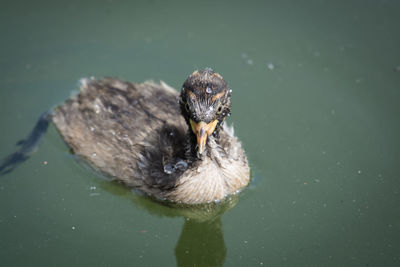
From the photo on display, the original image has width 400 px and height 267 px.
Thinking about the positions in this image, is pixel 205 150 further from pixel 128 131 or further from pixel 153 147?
pixel 128 131

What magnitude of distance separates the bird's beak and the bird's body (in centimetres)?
A: 8

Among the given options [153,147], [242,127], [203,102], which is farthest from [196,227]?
[242,127]

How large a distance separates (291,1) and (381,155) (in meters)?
3.78

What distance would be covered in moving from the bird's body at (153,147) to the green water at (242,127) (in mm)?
254

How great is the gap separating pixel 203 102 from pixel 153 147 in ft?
3.28

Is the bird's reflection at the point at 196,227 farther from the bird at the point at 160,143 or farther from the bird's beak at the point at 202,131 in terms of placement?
the bird's beak at the point at 202,131

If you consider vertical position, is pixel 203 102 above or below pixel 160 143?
above

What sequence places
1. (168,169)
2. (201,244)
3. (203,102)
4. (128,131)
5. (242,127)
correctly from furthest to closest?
(242,127) → (128,131) → (168,169) → (201,244) → (203,102)

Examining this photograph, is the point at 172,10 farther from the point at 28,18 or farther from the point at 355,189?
the point at 355,189

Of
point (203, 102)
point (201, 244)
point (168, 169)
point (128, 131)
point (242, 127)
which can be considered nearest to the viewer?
point (203, 102)

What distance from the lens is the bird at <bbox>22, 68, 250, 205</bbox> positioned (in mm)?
4996

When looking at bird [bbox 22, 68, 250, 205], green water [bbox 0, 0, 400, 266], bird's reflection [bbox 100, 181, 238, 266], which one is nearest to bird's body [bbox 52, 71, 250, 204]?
bird [bbox 22, 68, 250, 205]

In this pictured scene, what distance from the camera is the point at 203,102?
458cm

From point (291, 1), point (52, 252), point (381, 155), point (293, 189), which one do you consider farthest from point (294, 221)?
point (291, 1)
